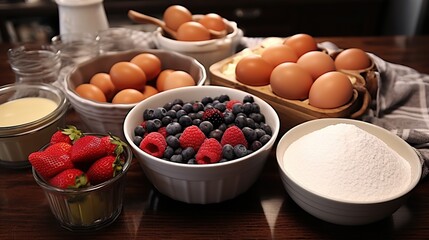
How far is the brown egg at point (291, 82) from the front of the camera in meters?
0.81

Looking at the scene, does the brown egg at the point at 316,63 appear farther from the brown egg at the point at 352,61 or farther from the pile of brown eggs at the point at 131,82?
the pile of brown eggs at the point at 131,82

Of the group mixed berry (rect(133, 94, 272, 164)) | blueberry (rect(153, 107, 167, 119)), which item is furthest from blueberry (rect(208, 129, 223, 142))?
blueberry (rect(153, 107, 167, 119))

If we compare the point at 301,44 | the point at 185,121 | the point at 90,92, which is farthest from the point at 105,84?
the point at 301,44

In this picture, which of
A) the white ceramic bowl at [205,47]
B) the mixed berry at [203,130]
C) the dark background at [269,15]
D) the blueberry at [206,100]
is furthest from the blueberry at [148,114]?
the dark background at [269,15]

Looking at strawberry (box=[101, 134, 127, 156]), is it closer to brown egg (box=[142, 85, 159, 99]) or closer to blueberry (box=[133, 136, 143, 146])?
blueberry (box=[133, 136, 143, 146])

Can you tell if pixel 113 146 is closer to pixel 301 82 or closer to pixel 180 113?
pixel 180 113

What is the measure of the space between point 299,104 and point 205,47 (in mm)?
320

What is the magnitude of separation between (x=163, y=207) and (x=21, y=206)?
0.24 metres

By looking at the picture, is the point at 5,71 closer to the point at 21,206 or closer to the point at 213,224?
the point at 21,206

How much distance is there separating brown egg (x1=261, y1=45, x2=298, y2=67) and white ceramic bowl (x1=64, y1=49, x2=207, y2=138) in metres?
0.15

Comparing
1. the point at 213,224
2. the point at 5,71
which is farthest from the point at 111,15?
the point at 213,224

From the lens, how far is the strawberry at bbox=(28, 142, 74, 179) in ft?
2.02

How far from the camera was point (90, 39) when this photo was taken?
1071 mm

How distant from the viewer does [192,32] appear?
1033 millimetres
